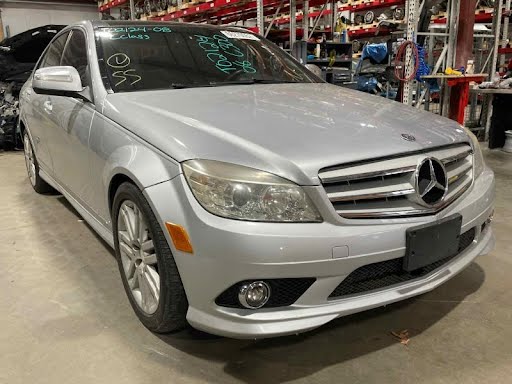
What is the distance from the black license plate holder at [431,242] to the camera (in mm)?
1452

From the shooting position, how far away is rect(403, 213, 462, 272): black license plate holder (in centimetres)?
145

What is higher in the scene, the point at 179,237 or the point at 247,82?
the point at 247,82

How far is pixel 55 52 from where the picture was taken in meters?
3.00

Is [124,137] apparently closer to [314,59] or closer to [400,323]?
[400,323]

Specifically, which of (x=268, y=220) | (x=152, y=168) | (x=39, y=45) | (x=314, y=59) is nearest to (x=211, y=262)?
(x=268, y=220)

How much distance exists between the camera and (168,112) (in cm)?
175

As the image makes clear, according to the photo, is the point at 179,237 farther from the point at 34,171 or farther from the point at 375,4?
the point at 375,4

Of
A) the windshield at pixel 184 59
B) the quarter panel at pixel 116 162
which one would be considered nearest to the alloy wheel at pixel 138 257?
the quarter panel at pixel 116 162

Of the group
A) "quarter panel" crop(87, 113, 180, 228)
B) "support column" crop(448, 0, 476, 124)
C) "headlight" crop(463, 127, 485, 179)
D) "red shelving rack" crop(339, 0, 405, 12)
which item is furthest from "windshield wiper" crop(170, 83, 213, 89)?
"red shelving rack" crop(339, 0, 405, 12)

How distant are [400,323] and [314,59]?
493cm

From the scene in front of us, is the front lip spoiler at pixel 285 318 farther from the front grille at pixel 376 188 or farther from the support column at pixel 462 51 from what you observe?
the support column at pixel 462 51

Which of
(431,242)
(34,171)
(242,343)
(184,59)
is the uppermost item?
(184,59)

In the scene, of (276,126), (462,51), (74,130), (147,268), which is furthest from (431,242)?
(462,51)

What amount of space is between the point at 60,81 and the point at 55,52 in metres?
1.05
